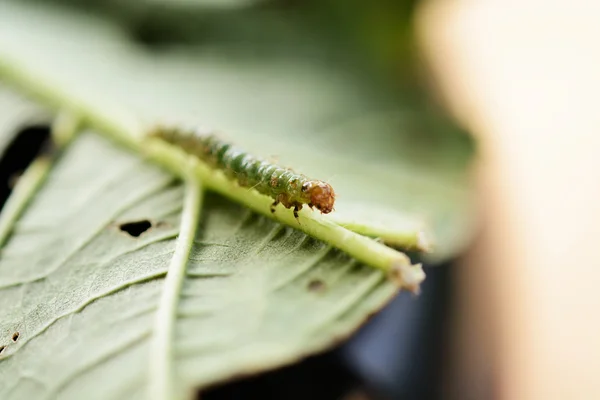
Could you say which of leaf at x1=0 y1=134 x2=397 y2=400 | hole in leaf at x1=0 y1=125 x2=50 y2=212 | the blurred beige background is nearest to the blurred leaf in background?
leaf at x1=0 y1=134 x2=397 y2=400

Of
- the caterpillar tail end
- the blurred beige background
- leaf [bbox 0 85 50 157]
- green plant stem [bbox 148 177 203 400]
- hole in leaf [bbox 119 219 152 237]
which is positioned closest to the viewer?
green plant stem [bbox 148 177 203 400]

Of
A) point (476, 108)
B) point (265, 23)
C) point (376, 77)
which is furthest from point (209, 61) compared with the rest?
point (476, 108)

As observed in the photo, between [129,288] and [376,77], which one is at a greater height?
[376,77]

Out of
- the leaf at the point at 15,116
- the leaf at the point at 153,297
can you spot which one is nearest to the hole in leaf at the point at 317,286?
the leaf at the point at 153,297

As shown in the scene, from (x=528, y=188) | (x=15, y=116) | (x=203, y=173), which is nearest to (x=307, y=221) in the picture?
(x=203, y=173)

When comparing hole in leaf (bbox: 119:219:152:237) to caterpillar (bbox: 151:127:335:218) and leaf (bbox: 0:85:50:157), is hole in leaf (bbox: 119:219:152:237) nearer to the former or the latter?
caterpillar (bbox: 151:127:335:218)

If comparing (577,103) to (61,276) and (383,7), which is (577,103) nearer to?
(383,7)

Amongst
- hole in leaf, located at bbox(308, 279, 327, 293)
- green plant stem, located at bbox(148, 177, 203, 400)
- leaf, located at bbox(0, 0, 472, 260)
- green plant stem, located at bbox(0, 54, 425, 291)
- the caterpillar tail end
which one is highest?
leaf, located at bbox(0, 0, 472, 260)
